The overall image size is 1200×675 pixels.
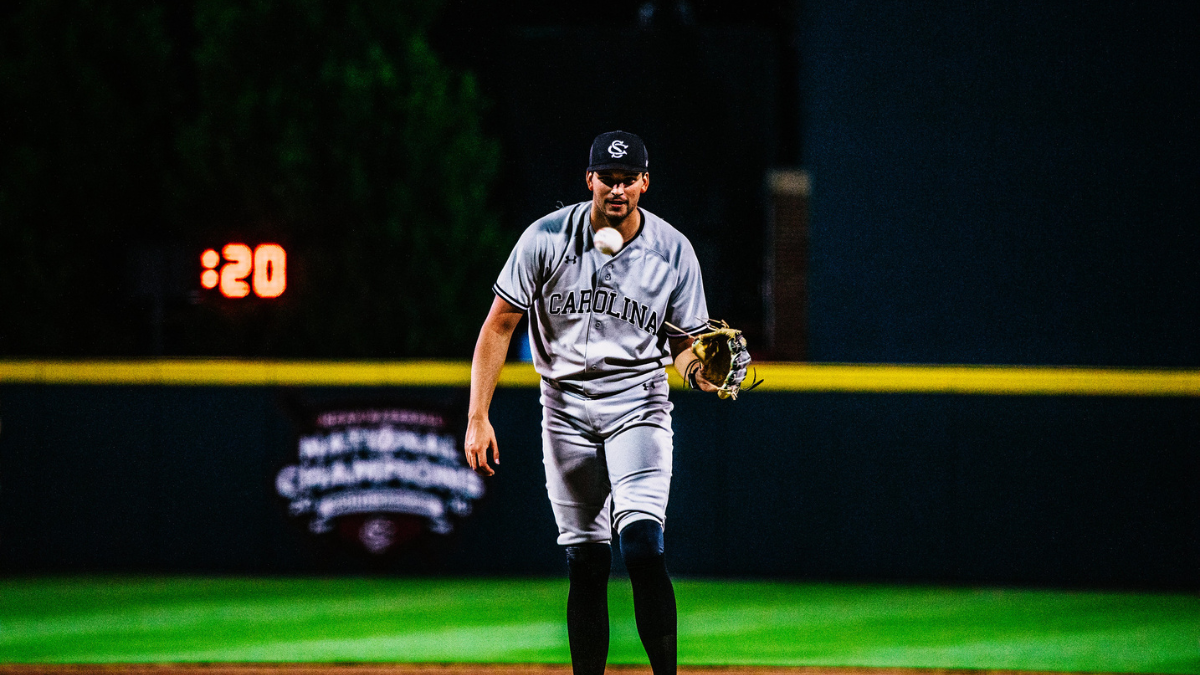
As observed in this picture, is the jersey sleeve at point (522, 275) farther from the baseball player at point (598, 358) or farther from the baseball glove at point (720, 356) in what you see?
the baseball glove at point (720, 356)

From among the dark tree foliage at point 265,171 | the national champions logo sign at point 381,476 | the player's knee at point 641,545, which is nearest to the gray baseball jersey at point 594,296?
the player's knee at point 641,545

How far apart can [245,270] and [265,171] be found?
406cm

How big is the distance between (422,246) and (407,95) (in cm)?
137

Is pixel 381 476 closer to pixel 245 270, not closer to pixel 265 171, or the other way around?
pixel 245 270

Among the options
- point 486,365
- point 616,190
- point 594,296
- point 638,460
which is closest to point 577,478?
point 638,460

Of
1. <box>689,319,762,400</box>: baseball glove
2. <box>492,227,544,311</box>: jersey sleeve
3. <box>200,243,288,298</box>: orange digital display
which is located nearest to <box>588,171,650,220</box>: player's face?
<box>492,227,544,311</box>: jersey sleeve

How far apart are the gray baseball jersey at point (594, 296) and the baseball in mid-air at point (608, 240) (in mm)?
36

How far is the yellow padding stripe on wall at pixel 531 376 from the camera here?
23.4ft

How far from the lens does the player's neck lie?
3.86 metres

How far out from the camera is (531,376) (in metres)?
7.34

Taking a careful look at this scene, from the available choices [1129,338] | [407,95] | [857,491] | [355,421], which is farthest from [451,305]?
[1129,338]

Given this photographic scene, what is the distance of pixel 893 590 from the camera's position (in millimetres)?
6988

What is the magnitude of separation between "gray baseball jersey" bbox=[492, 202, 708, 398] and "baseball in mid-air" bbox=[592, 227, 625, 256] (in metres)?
0.04

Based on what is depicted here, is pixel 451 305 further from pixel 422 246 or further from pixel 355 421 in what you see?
pixel 355 421
